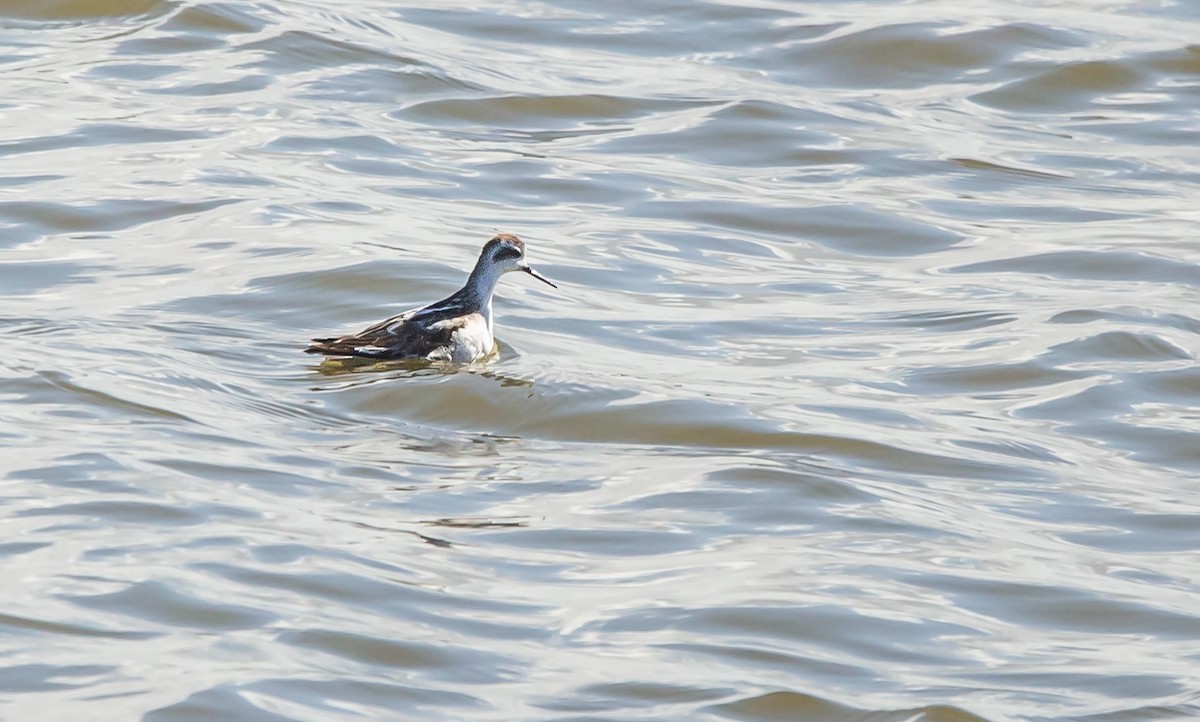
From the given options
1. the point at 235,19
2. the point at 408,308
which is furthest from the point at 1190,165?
the point at 235,19

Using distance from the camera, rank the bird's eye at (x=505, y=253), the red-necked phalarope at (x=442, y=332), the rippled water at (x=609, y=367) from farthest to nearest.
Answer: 1. the bird's eye at (x=505, y=253)
2. the red-necked phalarope at (x=442, y=332)
3. the rippled water at (x=609, y=367)

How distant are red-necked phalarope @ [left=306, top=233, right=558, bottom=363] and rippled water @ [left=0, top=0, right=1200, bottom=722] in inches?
7.5

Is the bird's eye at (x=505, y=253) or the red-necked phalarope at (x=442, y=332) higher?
the bird's eye at (x=505, y=253)

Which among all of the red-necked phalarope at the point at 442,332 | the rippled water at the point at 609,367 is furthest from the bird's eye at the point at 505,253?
the rippled water at the point at 609,367

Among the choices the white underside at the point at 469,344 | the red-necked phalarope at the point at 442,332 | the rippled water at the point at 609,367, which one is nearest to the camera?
the rippled water at the point at 609,367

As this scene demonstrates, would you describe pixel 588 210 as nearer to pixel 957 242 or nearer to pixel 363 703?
pixel 957 242

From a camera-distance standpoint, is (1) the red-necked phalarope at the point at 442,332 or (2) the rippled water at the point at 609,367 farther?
(1) the red-necked phalarope at the point at 442,332

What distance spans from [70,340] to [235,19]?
25.8 ft

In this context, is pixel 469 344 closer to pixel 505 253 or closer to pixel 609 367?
pixel 609 367

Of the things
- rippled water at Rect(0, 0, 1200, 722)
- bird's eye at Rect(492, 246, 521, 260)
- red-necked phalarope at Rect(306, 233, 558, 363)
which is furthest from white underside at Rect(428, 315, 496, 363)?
bird's eye at Rect(492, 246, 521, 260)

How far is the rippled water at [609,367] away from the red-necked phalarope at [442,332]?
19 centimetres

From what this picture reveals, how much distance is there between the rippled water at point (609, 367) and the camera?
6.53 meters

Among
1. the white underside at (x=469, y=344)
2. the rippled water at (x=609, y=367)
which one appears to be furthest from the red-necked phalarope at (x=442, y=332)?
the rippled water at (x=609, y=367)

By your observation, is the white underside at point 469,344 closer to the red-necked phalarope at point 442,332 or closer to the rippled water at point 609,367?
the red-necked phalarope at point 442,332
